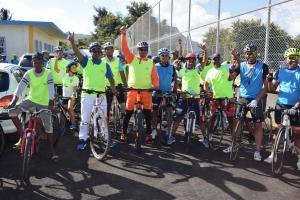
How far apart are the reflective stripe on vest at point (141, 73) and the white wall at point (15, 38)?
22.7 m

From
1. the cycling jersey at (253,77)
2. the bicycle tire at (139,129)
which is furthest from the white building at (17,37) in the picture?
the cycling jersey at (253,77)

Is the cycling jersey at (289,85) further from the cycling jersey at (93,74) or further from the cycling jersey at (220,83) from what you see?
the cycling jersey at (93,74)

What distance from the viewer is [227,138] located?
30.4 ft

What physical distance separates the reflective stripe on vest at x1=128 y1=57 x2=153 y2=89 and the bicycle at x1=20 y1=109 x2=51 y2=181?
2396 mm

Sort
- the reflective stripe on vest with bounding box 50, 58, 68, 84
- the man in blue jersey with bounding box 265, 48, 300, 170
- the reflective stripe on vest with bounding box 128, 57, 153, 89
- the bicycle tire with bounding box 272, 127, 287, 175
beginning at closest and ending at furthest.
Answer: the bicycle tire with bounding box 272, 127, 287, 175, the man in blue jersey with bounding box 265, 48, 300, 170, the reflective stripe on vest with bounding box 128, 57, 153, 89, the reflective stripe on vest with bounding box 50, 58, 68, 84

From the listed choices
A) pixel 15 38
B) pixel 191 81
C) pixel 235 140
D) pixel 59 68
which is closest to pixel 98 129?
pixel 191 81

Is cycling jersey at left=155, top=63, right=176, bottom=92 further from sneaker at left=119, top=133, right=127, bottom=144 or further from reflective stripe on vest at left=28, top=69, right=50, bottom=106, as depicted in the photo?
reflective stripe on vest at left=28, top=69, right=50, bottom=106

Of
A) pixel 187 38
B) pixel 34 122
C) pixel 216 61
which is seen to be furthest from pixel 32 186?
pixel 187 38

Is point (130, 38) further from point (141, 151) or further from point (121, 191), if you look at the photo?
point (121, 191)

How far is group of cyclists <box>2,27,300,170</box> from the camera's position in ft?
21.6

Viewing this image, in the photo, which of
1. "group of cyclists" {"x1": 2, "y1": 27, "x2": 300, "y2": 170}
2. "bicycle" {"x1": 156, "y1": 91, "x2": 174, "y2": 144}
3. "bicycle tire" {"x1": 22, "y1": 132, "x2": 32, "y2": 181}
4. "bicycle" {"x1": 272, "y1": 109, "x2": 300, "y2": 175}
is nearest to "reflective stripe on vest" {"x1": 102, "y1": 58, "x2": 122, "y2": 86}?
"group of cyclists" {"x1": 2, "y1": 27, "x2": 300, "y2": 170}

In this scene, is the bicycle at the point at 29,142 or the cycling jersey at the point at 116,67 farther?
the cycling jersey at the point at 116,67

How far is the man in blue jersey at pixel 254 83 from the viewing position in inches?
277

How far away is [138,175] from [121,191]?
30.9 inches
